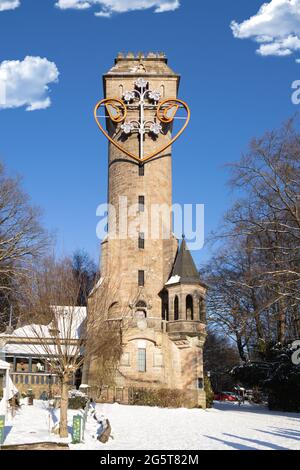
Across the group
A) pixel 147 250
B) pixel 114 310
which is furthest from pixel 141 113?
pixel 114 310

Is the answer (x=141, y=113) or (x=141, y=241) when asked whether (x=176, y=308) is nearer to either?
(x=141, y=241)

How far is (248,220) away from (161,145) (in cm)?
1541

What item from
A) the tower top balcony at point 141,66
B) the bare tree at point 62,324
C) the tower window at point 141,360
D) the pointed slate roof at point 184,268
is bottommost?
the tower window at point 141,360

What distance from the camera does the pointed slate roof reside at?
36.3 meters

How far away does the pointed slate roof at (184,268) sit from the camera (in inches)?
1428

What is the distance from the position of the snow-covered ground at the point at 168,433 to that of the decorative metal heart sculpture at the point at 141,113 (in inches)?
796

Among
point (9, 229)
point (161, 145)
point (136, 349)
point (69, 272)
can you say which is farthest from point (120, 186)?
point (69, 272)

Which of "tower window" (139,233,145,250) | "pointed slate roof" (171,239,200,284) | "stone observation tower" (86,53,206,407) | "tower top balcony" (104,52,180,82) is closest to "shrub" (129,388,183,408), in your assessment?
"stone observation tower" (86,53,206,407)

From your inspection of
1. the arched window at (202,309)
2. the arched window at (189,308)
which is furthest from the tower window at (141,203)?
the arched window at (202,309)

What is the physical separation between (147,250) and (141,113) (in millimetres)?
9941

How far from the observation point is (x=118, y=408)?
2955 cm

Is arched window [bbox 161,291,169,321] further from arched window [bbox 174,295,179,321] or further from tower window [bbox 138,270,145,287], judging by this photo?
tower window [bbox 138,270,145,287]

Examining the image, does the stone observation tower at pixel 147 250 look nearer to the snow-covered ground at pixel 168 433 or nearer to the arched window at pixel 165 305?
the arched window at pixel 165 305
